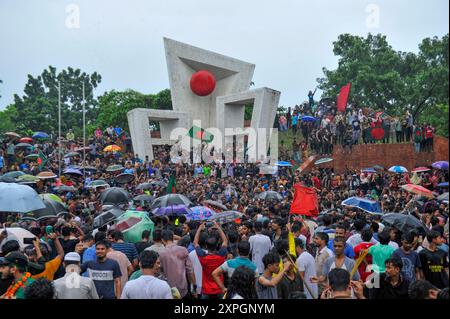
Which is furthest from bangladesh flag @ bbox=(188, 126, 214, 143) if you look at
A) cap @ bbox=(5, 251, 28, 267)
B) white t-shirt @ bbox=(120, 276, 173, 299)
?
white t-shirt @ bbox=(120, 276, 173, 299)

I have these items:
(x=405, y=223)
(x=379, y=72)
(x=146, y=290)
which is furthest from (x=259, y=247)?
(x=379, y=72)

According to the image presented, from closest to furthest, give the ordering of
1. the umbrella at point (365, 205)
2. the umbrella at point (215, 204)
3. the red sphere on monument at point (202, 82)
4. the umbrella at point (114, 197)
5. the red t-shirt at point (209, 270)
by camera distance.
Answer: the red t-shirt at point (209, 270) < the umbrella at point (365, 205) < the umbrella at point (215, 204) < the umbrella at point (114, 197) < the red sphere on monument at point (202, 82)

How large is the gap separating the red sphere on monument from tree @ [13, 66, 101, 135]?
23392mm

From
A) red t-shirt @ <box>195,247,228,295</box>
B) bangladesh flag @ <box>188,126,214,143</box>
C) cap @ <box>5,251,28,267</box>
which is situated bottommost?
red t-shirt @ <box>195,247,228,295</box>

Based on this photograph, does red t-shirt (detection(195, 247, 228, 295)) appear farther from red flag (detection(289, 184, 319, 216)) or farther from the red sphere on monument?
the red sphere on monument

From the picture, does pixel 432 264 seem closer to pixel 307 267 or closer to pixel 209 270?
pixel 307 267

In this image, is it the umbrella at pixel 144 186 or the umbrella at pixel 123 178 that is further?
the umbrella at pixel 123 178

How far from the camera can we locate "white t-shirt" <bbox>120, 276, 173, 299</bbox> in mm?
4383

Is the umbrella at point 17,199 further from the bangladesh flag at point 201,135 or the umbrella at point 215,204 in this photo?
the bangladesh flag at point 201,135

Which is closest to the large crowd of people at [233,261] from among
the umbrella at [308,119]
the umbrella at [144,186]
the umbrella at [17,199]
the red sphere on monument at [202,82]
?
the umbrella at [17,199]

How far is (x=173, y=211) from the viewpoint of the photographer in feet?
30.6

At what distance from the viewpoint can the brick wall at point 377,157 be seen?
1966 cm

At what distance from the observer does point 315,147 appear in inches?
911

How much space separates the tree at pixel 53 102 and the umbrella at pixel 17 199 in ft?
128
